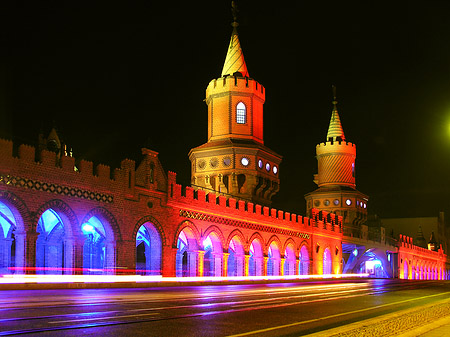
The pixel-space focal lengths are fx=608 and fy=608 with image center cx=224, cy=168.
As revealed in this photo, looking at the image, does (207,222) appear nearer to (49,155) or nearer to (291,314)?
(49,155)

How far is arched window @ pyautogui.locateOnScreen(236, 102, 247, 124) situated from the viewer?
145ft

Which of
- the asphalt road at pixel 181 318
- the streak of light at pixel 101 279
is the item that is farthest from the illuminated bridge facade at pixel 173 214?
the asphalt road at pixel 181 318

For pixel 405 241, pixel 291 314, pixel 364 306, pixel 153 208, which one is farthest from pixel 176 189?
pixel 405 241

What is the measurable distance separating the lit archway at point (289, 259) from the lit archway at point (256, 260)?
13.5 feet

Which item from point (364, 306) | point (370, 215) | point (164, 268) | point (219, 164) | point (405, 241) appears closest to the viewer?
point (364, 306)

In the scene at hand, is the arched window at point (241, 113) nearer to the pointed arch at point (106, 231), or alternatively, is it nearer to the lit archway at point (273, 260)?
the lit archway at point (273, 260)

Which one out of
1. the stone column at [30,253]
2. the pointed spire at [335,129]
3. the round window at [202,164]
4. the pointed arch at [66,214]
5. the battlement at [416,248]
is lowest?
the battlement at [416,248]

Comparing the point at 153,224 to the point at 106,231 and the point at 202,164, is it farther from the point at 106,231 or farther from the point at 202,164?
the point at 202,164

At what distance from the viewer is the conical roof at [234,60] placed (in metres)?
44.9

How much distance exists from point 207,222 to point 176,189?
130 inches

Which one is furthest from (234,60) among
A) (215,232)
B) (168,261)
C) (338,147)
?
(338,147)

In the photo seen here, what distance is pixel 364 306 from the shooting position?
630 inches

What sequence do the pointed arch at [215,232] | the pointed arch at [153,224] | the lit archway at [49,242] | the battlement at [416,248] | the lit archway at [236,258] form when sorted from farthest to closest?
the battlement at [416,248]
the lit archway at [236,258]
the pointed arch at [215,232]
the lit archway at [49,242]
the pointed arch at [153,224]

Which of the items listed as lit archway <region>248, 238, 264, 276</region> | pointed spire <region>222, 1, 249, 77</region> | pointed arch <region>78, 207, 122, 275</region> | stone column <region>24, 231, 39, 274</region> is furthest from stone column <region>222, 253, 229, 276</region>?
pointed spire <region>222, 1, 249, 77</region>
